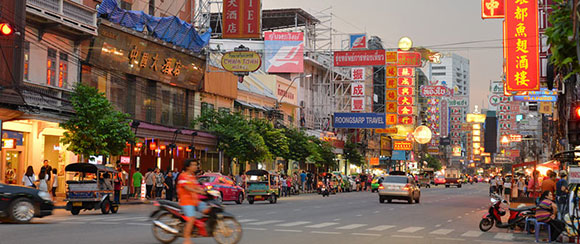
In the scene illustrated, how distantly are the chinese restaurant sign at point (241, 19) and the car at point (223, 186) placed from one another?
1237cm

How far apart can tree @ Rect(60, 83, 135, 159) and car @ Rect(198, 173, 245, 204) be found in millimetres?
4479

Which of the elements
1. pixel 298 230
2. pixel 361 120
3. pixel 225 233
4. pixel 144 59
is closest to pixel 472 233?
pixel 298 230

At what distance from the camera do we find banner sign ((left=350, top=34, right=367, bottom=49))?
8844cm

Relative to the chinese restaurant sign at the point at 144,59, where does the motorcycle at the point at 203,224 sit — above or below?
below

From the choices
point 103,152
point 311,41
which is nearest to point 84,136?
point 103,152

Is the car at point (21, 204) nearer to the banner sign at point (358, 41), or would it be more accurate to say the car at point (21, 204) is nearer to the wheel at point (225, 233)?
the wheel at point (225, 233)

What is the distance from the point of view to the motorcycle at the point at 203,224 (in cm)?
1491

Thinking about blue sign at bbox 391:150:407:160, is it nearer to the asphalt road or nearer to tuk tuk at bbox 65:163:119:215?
the asphalt road

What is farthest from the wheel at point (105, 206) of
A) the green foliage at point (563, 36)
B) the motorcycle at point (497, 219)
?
the green foliage at point (563, 36)

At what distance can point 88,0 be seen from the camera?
37188 mm

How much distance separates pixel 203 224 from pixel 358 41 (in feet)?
250

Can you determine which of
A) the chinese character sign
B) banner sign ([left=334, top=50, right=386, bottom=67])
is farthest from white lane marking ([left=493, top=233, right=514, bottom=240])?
banner sign ([left=334, top=50, right=386, bottom=67])

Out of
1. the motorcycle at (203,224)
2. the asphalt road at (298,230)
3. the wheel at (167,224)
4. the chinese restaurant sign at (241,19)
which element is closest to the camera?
the motorcycle at (203,224)

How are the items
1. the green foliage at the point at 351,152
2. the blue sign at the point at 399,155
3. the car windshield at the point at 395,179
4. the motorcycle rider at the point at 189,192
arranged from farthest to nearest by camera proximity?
the blue sign at the point at 399,155 < the green foliage at the point at 351,152 < the car windshield at the point at 395,179 < the motorcycle rider at the point at 189,192
